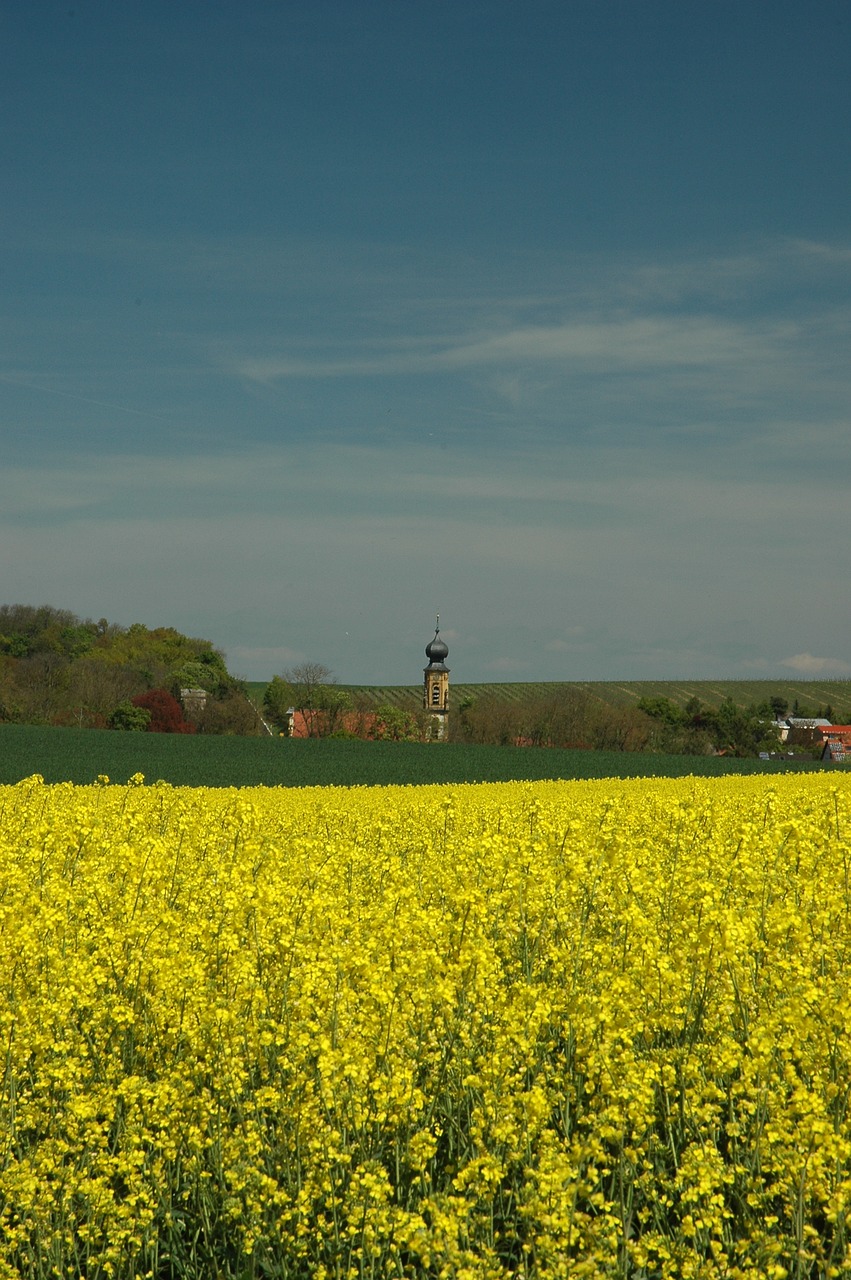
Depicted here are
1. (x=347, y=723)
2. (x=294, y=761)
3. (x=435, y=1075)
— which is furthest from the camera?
(x=347, y=723)

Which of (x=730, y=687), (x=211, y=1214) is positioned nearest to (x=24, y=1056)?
(x=211, y=1214)

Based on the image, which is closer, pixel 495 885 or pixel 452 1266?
pixel 452 1266

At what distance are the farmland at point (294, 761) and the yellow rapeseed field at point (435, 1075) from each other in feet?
96.6

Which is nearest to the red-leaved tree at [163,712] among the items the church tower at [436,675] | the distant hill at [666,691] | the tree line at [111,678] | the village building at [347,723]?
the tree line at [111,678]

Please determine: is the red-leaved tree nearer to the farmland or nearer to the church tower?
the farmland

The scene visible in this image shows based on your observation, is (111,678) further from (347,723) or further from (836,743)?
(836,743)

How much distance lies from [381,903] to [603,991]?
1984mm

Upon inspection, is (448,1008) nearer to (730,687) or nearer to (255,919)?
(255,919)

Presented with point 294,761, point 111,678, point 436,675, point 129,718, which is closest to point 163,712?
point 129,718

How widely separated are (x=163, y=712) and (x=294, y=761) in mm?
25316

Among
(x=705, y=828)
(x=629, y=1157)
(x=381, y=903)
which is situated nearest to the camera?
(x=629, y=1157)

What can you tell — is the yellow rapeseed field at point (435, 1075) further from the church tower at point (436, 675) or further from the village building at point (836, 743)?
the church tower at point (436, 675)

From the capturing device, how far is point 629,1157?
4.55 metres

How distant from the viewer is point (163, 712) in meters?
69.8
